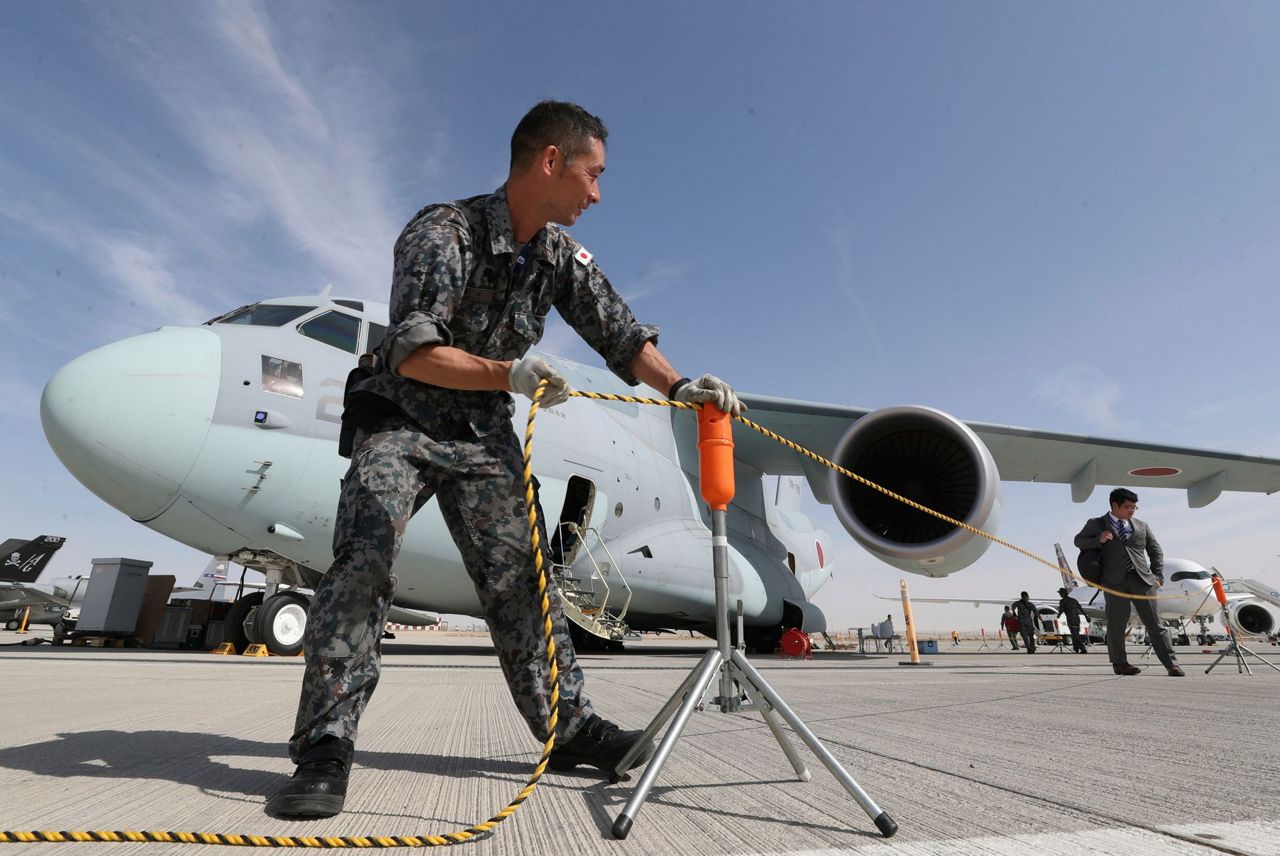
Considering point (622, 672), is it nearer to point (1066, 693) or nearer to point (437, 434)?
point (1066, 693)

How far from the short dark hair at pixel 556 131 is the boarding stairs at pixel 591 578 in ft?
19.4

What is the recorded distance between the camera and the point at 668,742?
1345 millimetres

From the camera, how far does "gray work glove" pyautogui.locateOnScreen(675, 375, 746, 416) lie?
5.57 feet

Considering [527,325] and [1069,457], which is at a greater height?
[1069,457]

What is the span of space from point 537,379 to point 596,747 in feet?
3.16

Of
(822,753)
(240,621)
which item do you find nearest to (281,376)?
(240,621)

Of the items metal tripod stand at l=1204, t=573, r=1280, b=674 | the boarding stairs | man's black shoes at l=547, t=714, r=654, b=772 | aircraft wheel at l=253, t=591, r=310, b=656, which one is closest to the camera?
man's black shoes at l=547, t=714, r=654, b=772

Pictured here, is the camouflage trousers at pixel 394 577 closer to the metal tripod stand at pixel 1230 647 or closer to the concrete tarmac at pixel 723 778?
the concrete tarmac at pixel 723 778

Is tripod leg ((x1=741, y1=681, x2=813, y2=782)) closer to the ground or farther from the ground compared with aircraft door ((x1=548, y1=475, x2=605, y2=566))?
closer to the ground

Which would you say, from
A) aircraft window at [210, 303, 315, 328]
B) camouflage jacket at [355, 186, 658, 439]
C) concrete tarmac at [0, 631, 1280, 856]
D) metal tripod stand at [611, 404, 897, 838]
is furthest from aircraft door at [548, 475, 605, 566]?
metal tripod stand at [611, 404, 897, 838]

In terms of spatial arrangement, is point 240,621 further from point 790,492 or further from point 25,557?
point 25,557

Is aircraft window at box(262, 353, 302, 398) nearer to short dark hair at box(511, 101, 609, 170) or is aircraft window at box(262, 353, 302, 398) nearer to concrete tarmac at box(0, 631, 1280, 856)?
concrete tarmac at box(0, 631, 1280, 856)

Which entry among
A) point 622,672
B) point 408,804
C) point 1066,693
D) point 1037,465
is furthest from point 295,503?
point 1037,465

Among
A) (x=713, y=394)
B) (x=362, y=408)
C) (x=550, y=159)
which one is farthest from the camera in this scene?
(x=550, y=159)
